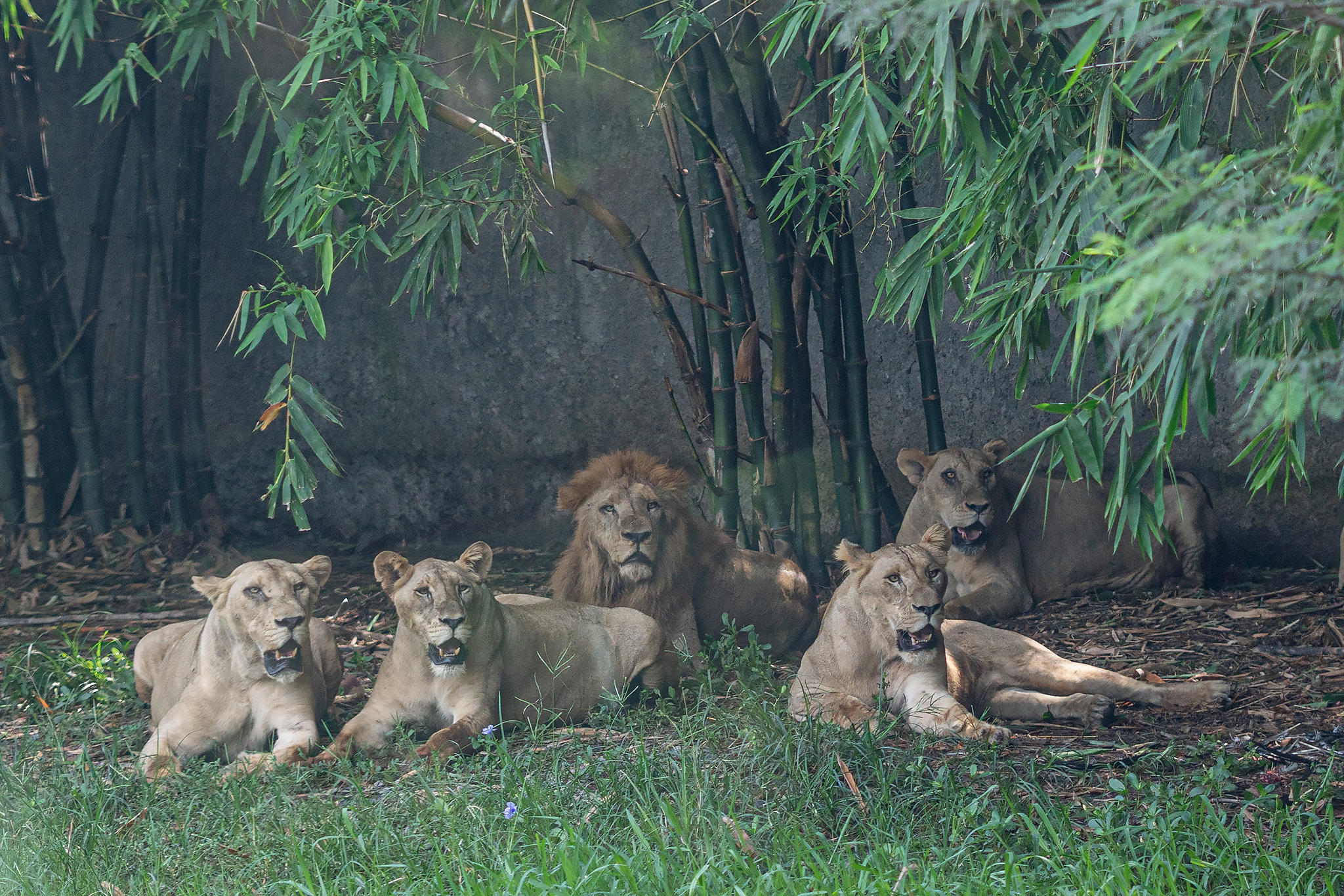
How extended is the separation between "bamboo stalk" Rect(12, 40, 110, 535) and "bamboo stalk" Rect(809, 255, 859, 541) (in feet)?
14.6

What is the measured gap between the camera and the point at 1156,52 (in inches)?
72.3

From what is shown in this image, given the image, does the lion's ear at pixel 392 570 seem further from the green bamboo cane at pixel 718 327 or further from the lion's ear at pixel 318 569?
the green bamboo cane at pixel 718 327

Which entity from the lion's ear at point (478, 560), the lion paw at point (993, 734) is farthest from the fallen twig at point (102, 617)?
the lion paw at point (993, 734)

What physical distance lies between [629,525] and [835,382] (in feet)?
4.94

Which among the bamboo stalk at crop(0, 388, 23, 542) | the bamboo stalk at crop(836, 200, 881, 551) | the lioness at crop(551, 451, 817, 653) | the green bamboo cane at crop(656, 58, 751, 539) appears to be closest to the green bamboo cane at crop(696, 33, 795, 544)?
the green bamboo cane at crop(656, 58, 751, 539)

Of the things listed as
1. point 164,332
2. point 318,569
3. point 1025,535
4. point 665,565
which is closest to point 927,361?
point 1025,535

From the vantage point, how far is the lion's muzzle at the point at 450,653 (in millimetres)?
3877

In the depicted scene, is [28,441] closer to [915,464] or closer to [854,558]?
[915,464]

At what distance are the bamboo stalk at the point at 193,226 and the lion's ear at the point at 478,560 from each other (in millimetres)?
3762

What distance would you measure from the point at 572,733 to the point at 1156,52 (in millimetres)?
2855

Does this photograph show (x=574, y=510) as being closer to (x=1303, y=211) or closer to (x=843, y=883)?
(x=843, y=883)

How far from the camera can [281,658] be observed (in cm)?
385

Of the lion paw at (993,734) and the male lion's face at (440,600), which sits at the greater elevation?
the male lion's face at (440,600)

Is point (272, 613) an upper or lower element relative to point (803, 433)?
lower
